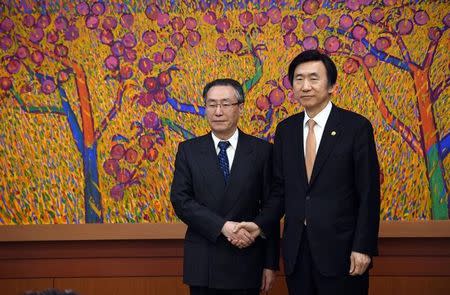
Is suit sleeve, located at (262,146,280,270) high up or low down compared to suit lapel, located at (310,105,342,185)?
down

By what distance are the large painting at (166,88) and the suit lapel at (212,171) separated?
31.0 inches

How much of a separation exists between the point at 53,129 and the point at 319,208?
70.3 inches

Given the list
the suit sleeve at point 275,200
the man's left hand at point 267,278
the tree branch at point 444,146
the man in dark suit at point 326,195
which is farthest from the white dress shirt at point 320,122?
the tree branch at point 444,146

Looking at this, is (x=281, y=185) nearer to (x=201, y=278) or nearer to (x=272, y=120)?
(x=201, y=278)

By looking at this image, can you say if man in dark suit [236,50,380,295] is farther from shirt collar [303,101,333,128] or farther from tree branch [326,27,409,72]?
tree branch [326,27,409,72]

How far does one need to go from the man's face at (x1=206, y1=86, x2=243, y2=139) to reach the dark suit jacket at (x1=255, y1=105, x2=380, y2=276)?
1.16 feet

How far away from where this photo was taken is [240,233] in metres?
2.75

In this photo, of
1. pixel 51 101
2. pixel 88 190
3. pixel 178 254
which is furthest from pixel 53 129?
pixel 178 254

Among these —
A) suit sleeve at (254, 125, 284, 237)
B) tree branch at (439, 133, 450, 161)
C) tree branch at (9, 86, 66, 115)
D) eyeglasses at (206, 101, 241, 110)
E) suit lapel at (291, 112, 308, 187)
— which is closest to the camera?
suit lapel at (291, 112, 308, 187)

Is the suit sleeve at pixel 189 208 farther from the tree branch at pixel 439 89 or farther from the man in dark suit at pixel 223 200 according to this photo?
the tree branch at pixel 439 89

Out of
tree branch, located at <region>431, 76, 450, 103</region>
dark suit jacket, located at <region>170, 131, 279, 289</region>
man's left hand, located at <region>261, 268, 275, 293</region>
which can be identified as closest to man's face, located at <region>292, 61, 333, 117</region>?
dark suit jacket, located at <region>170, 131, 279, 289</region>

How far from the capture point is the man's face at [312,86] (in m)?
2.75

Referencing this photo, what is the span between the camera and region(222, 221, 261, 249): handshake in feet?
9.01

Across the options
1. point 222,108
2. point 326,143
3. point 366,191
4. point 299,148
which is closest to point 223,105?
point 222,108
